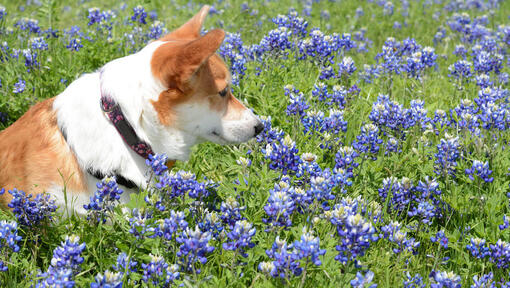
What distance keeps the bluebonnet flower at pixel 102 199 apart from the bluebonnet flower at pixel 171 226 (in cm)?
30

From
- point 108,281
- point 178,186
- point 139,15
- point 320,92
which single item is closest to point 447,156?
point 320,92

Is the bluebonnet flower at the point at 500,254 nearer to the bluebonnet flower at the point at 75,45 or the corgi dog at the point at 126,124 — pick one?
the corgi dog at the point at 126,124

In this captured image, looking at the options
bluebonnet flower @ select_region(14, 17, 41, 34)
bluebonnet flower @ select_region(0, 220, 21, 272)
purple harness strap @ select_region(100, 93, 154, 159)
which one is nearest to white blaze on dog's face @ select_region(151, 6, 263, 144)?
purple harness strap @ select_region(100, 93, 154, 159)

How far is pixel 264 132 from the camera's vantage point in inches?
143

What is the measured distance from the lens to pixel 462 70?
520 cm

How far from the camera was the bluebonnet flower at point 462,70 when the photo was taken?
5184 millimetres

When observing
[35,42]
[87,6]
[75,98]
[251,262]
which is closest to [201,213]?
[251,262]

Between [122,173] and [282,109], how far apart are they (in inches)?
67.4

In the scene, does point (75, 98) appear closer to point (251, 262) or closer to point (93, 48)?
point (251, 262)

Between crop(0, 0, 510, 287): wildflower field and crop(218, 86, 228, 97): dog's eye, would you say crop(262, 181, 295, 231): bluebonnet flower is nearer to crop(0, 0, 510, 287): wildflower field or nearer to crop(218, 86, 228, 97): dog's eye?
crop(0, 0, 510, 287): wildflower field

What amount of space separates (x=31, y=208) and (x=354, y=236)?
162 cm

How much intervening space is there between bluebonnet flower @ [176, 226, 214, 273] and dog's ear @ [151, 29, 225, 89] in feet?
2.85

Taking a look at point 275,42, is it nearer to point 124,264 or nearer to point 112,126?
point 112,126

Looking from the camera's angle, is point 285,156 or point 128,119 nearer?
point 128,119
